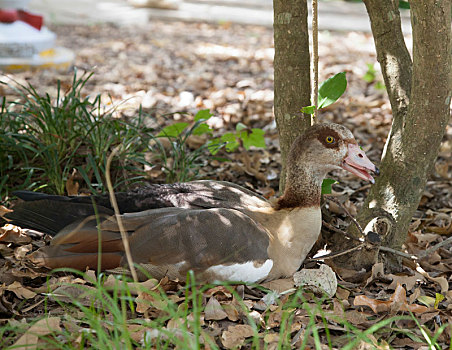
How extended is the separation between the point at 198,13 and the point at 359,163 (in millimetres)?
8900

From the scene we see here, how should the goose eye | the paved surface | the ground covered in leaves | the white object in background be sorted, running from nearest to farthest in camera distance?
the ground covered in leaves, the goose eye, the white object in background, the paved surface

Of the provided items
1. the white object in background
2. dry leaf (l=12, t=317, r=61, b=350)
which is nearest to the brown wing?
dry leaf (l=12, t=317, r=61, b=350)

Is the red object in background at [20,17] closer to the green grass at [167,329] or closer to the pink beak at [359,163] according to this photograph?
the green grass at [167,329]

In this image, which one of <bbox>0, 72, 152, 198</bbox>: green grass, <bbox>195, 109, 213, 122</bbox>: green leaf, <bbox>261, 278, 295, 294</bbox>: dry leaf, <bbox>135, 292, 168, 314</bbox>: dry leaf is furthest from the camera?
<bbox>195, 109, 213, 122</bbox>: green leaf

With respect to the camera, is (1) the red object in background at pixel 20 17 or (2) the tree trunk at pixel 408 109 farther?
(1) the red object in background at pixel 20 17

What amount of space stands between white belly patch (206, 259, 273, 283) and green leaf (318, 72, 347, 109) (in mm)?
997

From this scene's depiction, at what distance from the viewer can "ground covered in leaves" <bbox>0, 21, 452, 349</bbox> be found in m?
2.69

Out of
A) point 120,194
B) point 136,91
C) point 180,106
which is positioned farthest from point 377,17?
point 136,91

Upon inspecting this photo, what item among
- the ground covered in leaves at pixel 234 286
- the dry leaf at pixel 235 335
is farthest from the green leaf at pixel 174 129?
the dry leaf at pixel 235 335

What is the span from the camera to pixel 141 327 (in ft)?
8.96

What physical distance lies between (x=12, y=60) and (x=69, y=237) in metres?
4.77

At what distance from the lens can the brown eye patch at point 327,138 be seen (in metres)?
3.31

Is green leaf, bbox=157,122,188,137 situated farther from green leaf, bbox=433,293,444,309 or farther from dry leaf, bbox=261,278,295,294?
green leaf, bbox=433,293,444,309

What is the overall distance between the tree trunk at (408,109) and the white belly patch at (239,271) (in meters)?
0.66
